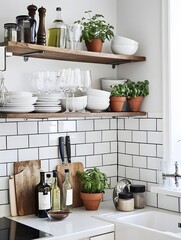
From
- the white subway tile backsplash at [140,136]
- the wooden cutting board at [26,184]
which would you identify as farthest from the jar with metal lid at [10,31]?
the white subway tile backsplash at [140,136]

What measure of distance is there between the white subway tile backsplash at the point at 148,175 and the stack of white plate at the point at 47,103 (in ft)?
2.88

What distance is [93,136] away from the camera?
10.6 ft

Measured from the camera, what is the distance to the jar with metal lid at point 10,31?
256 centimetres

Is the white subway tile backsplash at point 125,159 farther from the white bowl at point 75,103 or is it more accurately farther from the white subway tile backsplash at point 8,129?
the white subway tile backsplash at point 8,129

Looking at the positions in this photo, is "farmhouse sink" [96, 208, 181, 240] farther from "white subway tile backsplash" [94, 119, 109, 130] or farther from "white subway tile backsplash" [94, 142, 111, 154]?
"white subway tile backsplash" [94, 119, 109, 130]

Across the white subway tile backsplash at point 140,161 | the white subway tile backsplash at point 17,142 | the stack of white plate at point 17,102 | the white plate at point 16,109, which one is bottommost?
the white subway tile backsplash at point 140,161

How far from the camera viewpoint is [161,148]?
304 cm

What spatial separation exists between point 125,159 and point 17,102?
3.67 ft

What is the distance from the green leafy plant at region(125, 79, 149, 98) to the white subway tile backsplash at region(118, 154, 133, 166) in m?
0.47

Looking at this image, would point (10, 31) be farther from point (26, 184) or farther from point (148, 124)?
point (148, 124)

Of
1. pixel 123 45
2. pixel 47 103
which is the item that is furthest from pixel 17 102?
pixel 123 45

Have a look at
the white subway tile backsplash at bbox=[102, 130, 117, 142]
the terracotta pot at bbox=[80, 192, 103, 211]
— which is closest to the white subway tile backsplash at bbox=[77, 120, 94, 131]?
the white subway tile backsplash at bbox=[102, 130, 117, 142]

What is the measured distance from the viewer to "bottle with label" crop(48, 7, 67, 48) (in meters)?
2.78

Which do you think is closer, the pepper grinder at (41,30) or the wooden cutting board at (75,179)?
the pepper grinder at (41,30)
